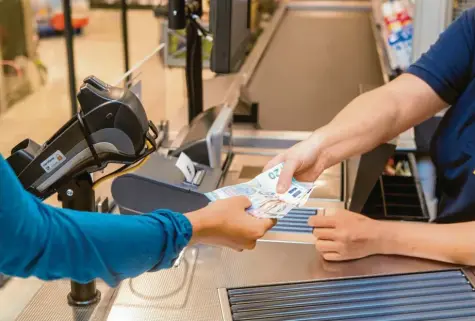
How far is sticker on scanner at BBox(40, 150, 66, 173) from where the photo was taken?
112 cm

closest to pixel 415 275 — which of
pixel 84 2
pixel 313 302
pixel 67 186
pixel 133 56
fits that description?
pixel 313 302

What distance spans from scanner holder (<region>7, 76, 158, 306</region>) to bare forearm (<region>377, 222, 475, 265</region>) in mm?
647

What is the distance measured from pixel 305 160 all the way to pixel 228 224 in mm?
606

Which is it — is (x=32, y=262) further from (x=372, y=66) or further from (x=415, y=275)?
(x=372, y=66)

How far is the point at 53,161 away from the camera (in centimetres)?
113

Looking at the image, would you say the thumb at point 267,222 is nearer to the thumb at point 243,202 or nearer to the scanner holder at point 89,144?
the thumb at point 243,202

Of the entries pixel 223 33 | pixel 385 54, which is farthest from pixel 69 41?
pixel 223 33

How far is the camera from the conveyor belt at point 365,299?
126cm

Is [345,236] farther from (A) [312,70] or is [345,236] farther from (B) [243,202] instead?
(A) [312,70]

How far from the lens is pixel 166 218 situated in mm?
973

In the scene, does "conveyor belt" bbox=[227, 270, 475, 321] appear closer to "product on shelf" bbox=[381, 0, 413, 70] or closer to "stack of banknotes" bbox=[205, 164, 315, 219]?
"stack of banknotes" bbox=[205, 164, 315, 219]

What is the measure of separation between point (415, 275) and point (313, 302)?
27 centimetres

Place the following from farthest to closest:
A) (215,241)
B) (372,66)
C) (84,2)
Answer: (84,2) → (372,66) → (215,241)

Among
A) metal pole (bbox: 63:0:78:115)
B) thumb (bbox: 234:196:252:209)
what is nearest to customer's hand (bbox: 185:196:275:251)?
thumb (bbox: 234:196:252:209)
